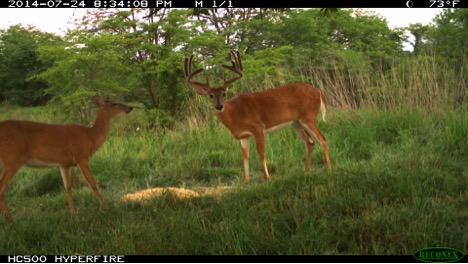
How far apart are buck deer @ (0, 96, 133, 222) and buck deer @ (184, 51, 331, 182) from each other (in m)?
1.06

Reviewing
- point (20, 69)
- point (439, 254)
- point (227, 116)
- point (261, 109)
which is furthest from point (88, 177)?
point (20, 69)

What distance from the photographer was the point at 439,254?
10.2 ft

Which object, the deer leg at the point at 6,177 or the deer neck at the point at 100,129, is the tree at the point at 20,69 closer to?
the deer neck at the point at 100,129

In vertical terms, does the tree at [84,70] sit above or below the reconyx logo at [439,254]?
below

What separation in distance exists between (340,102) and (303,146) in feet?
7.31

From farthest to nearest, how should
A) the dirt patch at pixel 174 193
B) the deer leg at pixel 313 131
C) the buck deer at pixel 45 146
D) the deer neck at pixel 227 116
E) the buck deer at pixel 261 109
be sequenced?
the deer leg at pixel 313 131 < the deer neck at pixel 227 116 < the buck deer at pixel 261 109 < the dirt patch at pixel 174 193 < the buck deer at pixel 45 146

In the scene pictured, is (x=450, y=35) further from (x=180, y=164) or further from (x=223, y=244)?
(x=223, y=244)

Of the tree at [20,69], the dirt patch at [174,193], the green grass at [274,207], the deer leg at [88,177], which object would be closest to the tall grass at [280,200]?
the green grass at [274,207]

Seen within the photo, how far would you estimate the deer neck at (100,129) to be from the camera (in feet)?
16.3

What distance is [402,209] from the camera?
3.75 m

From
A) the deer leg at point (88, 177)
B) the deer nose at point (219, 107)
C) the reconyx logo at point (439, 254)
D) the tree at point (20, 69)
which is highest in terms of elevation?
the deer nose at point (219, 107)

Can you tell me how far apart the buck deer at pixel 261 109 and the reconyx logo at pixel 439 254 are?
2605 millimetres

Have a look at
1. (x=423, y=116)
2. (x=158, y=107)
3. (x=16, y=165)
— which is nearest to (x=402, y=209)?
(x=16, y=165)

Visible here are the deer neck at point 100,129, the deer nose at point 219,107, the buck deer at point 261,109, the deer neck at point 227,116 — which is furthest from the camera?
the deer neck at point 227,116
